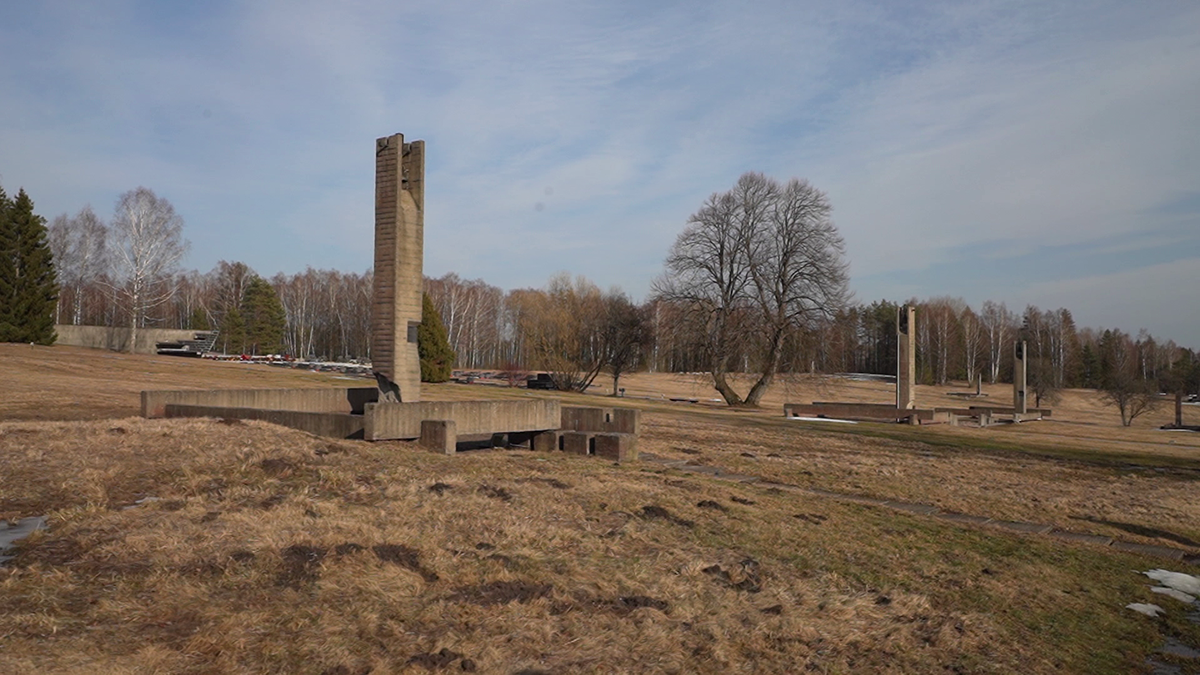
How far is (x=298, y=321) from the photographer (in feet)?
293

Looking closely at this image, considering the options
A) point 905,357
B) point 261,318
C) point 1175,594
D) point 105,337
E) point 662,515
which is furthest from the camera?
point 261,318

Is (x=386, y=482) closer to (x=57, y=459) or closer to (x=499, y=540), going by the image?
(x=499, y=540)

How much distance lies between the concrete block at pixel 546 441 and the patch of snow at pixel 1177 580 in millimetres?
8534

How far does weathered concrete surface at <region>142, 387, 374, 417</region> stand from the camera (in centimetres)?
1320

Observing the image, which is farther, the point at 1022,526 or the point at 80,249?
the point at 80,249

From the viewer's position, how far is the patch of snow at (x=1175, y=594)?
795 centimetres

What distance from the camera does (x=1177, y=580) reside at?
28.4ft

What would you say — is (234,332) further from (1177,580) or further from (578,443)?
(1177,580)

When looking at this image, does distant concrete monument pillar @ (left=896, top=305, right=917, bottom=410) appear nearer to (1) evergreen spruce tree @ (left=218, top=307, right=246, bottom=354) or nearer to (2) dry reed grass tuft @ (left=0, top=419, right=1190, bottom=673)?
(2) dry reed grass tuft @ (left=0, top=419, right=1190, bottom=673)

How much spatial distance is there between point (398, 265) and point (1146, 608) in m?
12.0

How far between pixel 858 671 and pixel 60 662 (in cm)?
460

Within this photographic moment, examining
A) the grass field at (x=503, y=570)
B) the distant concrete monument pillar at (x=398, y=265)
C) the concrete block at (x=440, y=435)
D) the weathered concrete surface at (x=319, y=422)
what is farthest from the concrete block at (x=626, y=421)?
the weathered concrete surface at (x=319, y=422)

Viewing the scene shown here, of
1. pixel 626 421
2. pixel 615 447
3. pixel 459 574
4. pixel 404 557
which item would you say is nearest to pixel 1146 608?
pixel 459 574

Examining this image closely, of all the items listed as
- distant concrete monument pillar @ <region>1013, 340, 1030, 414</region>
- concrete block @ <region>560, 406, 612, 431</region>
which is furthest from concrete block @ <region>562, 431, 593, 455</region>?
distant concrete monument pillar @ <region>1013, 340, 1030, 414</region>
